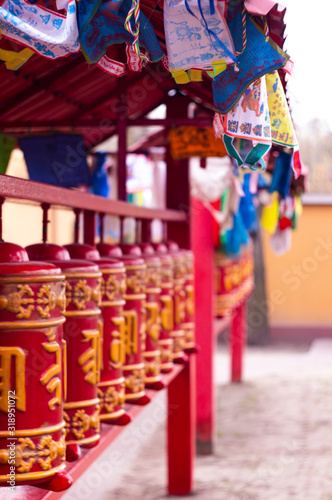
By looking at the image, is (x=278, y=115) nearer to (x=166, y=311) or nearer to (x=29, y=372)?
(x=29, y=372)

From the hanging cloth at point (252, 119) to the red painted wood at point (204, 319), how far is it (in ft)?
12.5

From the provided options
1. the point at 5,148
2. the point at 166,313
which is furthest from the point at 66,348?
the point at 5,148

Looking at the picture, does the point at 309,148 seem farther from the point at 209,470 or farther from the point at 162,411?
the point at 209,470

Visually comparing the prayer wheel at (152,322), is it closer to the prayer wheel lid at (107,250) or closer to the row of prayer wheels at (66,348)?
the row of prayer wheels at (66,348)

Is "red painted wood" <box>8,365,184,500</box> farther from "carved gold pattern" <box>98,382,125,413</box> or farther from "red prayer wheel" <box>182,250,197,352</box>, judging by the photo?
"red prayer wheel" <box>182,250,197,352</box>

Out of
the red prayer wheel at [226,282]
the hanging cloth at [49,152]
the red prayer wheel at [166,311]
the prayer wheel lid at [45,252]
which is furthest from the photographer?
the red prayer wheel at [226,282]

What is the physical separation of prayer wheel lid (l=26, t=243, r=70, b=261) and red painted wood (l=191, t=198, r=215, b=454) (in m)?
3.77

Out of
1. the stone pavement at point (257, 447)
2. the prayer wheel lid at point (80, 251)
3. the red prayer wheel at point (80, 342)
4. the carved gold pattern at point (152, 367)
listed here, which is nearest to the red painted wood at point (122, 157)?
the carved gold pattern at point (152, 367)

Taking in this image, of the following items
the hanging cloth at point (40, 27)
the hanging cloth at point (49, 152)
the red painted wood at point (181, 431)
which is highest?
the hanging cloth at point (49, 152)

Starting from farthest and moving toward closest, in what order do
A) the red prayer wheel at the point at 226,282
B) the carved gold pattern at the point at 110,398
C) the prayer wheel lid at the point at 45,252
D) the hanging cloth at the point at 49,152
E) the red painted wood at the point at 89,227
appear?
the red prayer wheel at the point at 226,282 → the hanging cloth at the point at 49,152 → the red painted wood at the point at 89,227 → the carved gold pattern at the point at 110,398 → the prayer wheel lid at the point at 45,252

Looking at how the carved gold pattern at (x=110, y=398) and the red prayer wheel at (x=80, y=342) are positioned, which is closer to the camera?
the red prayer wheel at (x=80, y=342)

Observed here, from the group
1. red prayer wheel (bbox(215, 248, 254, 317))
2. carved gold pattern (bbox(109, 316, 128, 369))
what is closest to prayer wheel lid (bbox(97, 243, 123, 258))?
carved gold pattern (bbox(109, 316, 128, 369))

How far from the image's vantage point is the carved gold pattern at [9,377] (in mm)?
1304

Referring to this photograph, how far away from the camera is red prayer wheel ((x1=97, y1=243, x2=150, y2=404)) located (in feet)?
7.04
